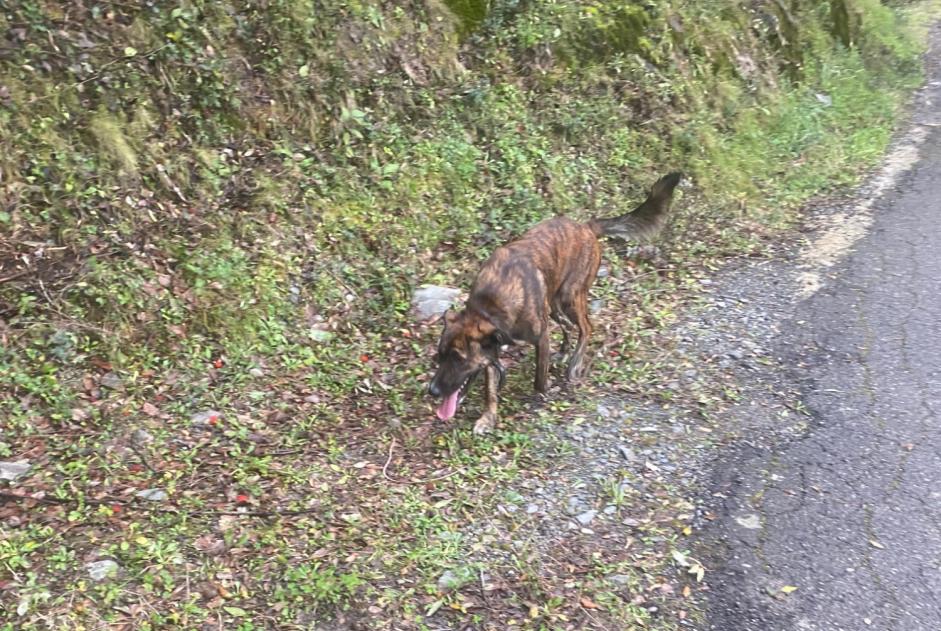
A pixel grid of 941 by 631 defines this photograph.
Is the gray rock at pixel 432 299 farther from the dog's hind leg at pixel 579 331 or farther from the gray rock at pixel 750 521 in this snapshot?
the gray rock at pixel 750 521

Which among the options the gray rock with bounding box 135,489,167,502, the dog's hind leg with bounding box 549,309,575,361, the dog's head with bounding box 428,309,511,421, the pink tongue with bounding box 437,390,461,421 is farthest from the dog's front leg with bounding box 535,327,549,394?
the gray rock with bounding box 135,489,167,502

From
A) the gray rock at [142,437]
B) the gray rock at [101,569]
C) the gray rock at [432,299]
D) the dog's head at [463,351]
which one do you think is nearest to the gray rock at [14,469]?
the gray rock at [142,437]

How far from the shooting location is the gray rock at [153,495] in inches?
176

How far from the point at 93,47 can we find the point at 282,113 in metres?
1.59

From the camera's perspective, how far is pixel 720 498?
4.78 meters

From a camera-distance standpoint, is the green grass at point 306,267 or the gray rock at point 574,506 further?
the gray rock at point 574,506

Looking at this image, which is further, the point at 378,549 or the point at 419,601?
the point at 378,549

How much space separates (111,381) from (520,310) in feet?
9.32

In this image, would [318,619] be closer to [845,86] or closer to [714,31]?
[714,31]

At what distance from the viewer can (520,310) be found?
5234 mm

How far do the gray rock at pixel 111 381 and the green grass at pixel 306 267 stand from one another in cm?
5

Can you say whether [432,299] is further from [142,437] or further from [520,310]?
[142,437]

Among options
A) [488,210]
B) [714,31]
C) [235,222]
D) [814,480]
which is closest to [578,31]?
[714,31]

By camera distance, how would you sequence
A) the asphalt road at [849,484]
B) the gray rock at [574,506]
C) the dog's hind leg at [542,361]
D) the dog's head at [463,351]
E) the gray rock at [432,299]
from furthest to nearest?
the gray rock at [432,299]
the dog's hind leg at [542,361]
the dog's head at [463,351]
the gray rock at [574,506]
the asphalt road at [849,484]
